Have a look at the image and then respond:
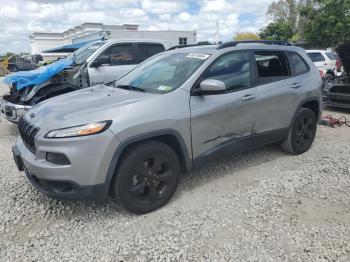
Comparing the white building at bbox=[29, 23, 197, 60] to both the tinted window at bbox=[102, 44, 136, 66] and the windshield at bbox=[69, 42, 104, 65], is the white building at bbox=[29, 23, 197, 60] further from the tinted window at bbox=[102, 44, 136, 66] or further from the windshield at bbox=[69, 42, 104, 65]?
the windshield at bbox=[69, 42, 104, 65]

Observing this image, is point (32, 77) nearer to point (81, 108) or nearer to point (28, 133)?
point (28, 133)

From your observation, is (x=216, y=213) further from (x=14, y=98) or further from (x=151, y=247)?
(x=14, y=98)

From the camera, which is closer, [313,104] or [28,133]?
[28,133]

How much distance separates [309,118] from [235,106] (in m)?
1.83

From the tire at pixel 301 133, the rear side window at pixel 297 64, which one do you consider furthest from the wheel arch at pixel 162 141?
the rear side window at pixel 297 64

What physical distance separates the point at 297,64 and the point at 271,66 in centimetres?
61

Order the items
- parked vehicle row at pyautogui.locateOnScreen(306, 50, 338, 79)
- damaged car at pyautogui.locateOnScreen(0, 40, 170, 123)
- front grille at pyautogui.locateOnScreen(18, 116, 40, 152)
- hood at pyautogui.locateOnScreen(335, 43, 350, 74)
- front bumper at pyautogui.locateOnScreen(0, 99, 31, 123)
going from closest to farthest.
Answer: front grille at pyautogui.locateOnScreen(18, 116, 40, 152), front bumper at pyautogui.locateOnScreen(0, 99, 31, 123), damaged car at pyautogui.locateOnScreen(0, 40, 170, 123), hood at pyautogui.locateOnScreen(335, 43, 350, 74), parked vehicle row at pyautogui.locateOnScreen(306, 50, 338, 79)

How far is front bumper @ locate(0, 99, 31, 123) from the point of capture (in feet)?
20.0

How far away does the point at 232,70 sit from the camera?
162 inches

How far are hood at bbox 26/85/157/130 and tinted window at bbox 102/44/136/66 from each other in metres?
3.80

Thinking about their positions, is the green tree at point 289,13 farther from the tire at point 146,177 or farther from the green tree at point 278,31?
the tire at point 146,177

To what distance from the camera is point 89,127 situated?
3.02 metres

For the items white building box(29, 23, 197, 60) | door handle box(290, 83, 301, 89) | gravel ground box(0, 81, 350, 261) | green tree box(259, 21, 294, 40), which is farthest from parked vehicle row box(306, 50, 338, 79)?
green tree box(259, 21, 294, 40)

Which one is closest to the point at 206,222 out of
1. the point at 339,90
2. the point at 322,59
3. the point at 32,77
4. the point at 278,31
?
the point at 32,77
